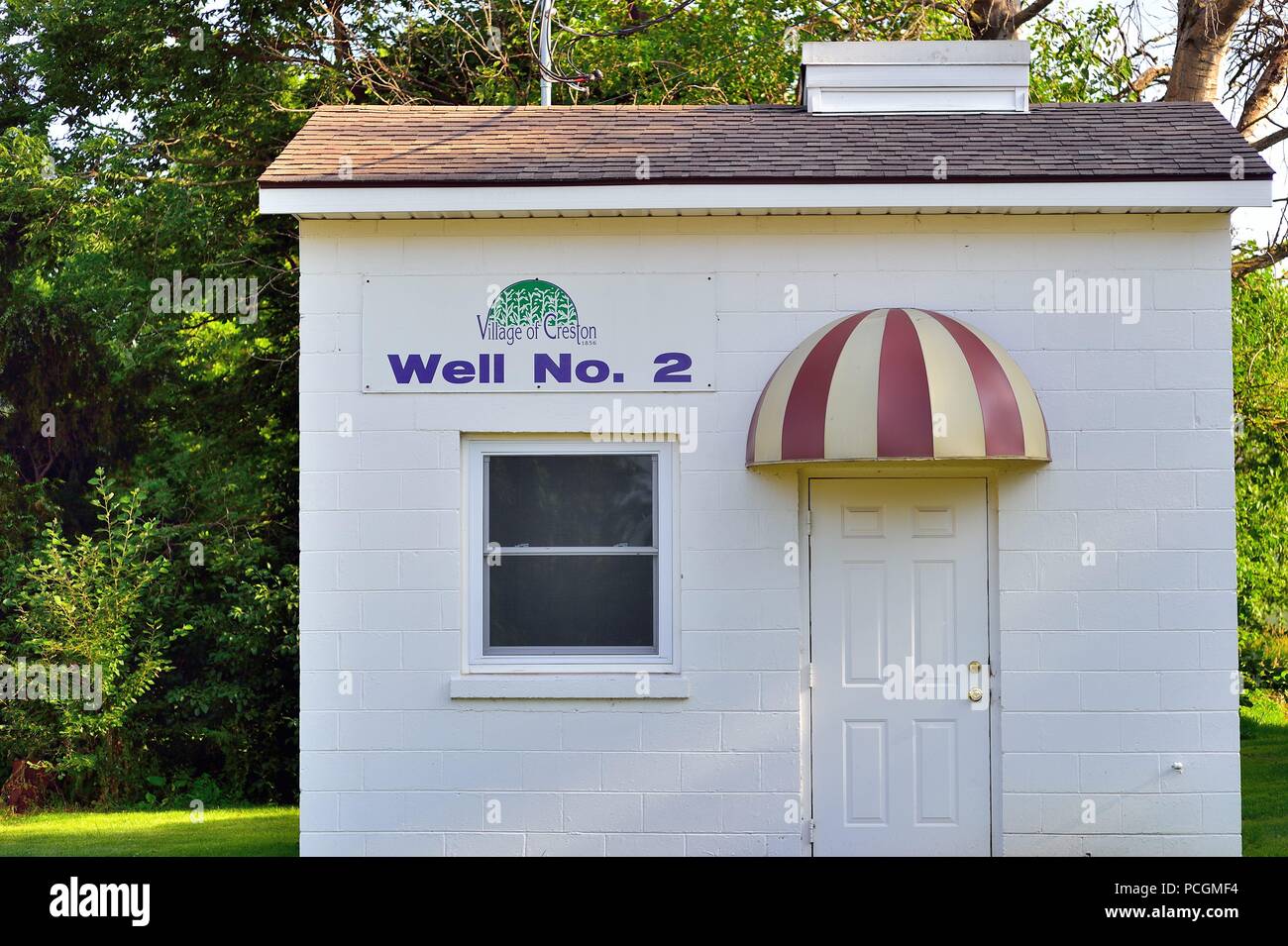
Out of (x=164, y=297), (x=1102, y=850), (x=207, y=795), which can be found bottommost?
(x=207, y=795)

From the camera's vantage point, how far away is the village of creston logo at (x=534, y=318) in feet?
26.9

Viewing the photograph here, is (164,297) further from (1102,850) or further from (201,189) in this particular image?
(1102,850)

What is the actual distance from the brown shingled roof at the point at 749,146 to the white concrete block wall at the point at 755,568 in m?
0.34

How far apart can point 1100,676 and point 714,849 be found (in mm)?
2519

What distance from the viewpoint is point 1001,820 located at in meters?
8.02

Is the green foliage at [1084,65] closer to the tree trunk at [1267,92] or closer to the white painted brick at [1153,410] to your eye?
the tree trunk at [1267,92]

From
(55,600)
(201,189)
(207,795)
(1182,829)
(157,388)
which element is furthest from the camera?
(157,388)

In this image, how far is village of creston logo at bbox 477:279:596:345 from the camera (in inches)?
322

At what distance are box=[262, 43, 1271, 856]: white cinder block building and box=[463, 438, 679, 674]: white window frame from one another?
0.02 metres

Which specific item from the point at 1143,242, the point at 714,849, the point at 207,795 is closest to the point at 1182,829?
the point at 714,849

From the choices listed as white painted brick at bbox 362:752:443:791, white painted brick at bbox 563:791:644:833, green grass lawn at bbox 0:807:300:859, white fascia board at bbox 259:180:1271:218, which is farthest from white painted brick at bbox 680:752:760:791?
green grass lawn at bbox 0:807:300:859

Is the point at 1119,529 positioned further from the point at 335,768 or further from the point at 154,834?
the point at 154,834

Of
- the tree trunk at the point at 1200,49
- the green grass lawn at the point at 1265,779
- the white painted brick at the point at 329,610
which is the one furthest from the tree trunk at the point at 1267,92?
the white painted brick at the point at 329,610

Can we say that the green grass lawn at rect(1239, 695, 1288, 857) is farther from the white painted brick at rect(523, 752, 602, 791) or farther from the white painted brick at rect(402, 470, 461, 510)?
the white painted brick at rect(402, 470, 461, 510)
